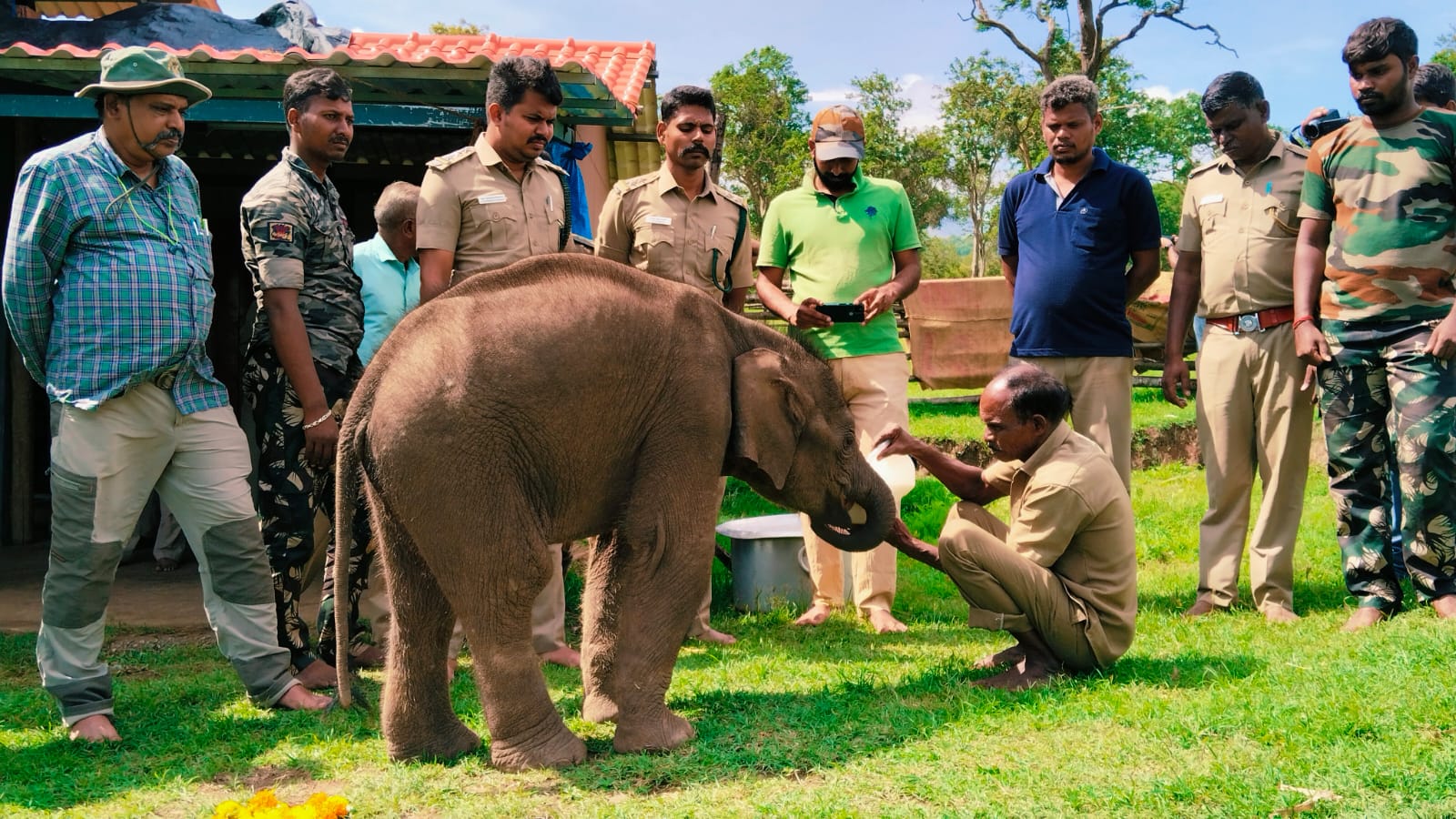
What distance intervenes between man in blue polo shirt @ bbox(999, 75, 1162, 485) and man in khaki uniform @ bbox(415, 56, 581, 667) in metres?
2.72

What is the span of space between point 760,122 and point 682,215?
1619 inches

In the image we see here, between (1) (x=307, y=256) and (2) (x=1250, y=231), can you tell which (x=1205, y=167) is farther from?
(1) (x=307, y=256)

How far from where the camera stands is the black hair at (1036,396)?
4.96 metres

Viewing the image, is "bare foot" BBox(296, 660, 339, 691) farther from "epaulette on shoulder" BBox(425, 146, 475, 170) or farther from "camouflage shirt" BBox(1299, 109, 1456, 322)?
"camouflage shirt" BBox(1299, 109, 1456, 322)

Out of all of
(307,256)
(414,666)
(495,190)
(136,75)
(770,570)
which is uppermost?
Answer: (136,75)

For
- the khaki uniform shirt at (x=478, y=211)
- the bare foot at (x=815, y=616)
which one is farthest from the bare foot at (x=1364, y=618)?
the khaki uniform shirt at (x=478, y=211)

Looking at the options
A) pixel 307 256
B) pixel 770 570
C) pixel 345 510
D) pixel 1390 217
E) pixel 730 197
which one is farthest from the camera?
pixel 770 570

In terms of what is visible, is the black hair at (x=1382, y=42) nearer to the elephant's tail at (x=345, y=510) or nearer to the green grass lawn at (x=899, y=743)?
the green grass lawn at (x=899, y=743)

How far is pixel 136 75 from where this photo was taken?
474 cm

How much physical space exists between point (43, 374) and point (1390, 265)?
20.0 ft

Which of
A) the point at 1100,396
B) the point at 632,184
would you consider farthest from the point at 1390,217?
the point at 632,184

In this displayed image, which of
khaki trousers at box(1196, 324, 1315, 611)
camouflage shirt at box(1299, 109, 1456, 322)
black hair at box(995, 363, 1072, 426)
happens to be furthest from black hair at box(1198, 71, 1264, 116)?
black hair at box(995, 363, 1072, 426)

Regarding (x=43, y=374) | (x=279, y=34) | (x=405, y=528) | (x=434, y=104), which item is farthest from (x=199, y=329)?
(x=279, y=34)

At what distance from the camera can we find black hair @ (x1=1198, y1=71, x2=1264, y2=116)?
6270mm
